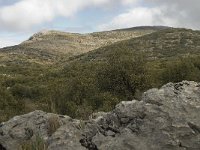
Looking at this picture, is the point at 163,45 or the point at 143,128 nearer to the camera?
the point at 143,128

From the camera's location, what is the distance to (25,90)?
56812mm

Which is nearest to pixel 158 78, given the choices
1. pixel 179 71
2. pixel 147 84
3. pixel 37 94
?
pixel 179 71

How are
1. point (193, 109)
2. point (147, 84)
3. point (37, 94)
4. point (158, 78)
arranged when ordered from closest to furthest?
1. point (193, 109)
2. point (147, 84)
3. point (158, 78)
4. point (37, 94)

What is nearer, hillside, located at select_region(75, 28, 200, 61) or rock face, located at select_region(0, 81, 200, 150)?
rock face, located at select_region(0, 81, 200, 150)

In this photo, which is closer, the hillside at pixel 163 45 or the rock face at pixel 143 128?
the rock face at pixel 143 128

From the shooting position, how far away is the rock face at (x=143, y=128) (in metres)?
13.4

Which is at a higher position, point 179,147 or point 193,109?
point 193,109

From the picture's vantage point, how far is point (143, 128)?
13930 millimetres

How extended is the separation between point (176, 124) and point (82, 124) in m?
3.77

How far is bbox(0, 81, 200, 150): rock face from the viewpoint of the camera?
13398 millimetres

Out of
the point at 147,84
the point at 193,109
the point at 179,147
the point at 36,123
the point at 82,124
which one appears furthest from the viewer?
the point at 147,84

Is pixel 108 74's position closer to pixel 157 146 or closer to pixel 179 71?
pixel 179 71

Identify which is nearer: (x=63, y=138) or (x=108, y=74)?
(x=63, y=138)

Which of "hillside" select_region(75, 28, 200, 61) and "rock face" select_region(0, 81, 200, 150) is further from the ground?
"rock face" select_region(0, 81, 200, 150)
